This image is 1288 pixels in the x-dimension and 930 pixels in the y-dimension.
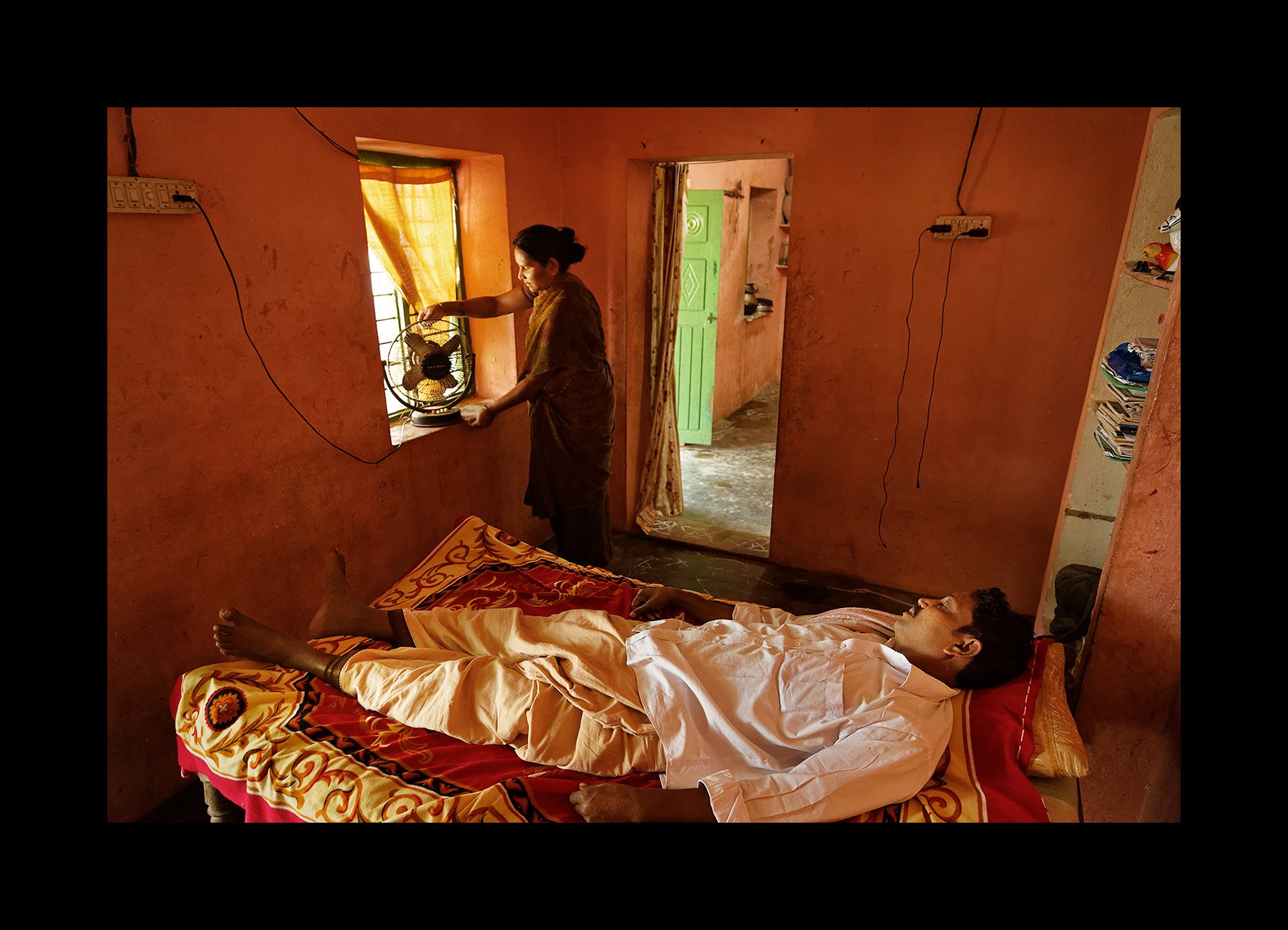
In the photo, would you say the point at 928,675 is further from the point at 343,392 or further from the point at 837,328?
the point at 343,392

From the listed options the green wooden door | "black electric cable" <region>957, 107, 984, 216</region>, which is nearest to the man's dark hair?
"black electric cable" <region>957, 107, 984, 216</region>

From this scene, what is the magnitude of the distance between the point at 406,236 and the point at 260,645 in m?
2.09

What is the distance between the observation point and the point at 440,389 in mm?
3346

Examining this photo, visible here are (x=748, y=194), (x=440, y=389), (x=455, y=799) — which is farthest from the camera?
(x=748, y=194)

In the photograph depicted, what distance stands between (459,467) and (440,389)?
0.46 m

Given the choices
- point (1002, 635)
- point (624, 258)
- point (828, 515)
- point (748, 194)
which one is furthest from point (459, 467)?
point (748, 194)

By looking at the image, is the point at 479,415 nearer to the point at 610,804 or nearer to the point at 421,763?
the point at 421,763

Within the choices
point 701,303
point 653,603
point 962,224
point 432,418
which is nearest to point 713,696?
point 653,603

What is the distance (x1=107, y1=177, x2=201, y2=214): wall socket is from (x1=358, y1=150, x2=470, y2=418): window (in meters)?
0.86

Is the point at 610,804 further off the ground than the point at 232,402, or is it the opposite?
the point at 232,402

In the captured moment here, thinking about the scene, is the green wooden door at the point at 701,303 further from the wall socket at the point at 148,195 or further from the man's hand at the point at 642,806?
the man's hand at the point at 642,806

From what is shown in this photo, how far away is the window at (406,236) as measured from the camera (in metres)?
3.17

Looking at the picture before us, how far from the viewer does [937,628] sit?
6.19ft

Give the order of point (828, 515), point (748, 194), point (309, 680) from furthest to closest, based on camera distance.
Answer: point (748, 194) < point (828, 515) < point (309, 680)
